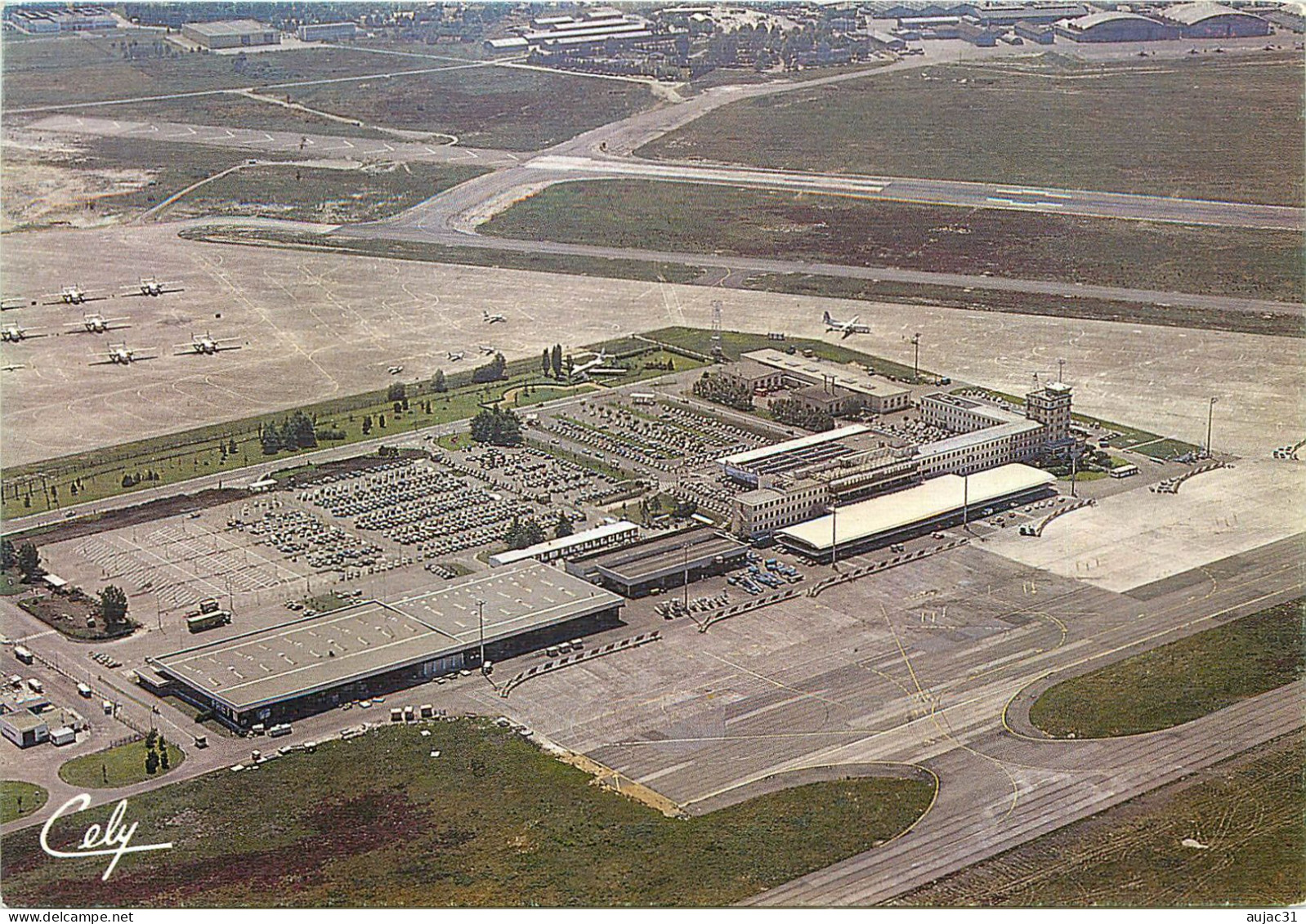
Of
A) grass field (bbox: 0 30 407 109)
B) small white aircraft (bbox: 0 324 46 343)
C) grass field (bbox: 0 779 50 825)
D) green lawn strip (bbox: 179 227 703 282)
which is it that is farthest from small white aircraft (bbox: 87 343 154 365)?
grass field (bbox: 0 30 407 109)

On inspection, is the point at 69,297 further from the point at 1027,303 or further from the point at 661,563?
the point at 1027,303

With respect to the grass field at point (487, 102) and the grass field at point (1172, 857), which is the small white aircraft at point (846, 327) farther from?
the grass field at point (1172, 857)

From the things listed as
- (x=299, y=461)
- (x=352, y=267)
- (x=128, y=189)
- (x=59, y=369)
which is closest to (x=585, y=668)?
(x=299, y=461)

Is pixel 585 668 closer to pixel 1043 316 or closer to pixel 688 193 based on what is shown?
pixel 1043 316

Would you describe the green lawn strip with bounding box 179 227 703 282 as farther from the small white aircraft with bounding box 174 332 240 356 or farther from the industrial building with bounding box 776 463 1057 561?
the industrial building with bounding box 776 463 1057 561

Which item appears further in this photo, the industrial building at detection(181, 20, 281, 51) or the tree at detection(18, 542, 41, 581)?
the industrial building at detection(181, 20, 281, 51)
